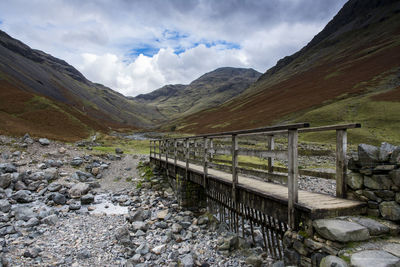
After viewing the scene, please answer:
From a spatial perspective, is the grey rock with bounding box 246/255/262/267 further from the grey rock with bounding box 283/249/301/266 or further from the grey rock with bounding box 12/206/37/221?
the grey rock with bounding box 12/206/37/221

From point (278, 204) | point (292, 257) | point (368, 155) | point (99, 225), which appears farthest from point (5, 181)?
point (368, 155)

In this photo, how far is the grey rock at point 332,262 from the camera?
158 inches

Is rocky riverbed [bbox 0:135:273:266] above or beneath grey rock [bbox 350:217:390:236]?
beneath

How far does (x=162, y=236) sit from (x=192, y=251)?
1.86 m

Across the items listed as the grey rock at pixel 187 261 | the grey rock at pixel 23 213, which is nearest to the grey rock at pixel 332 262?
the grey rock at pixel 187 261

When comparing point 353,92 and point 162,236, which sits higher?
point 353,92

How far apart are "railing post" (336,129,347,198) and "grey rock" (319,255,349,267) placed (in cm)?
218

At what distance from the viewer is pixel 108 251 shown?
8617 mm

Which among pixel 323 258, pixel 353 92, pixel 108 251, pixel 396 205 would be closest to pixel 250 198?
pixel 323 258

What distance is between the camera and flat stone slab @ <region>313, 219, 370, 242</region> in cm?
434

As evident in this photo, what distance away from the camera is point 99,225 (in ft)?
35.7

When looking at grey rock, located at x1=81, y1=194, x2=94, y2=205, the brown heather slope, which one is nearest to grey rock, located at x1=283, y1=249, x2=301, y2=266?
grey rock, located at x1=81, y1=194, x2=94, y2=205

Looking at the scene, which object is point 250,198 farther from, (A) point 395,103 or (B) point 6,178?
(A) point 395,103

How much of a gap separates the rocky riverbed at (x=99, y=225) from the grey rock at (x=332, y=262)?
3508 millimetres
